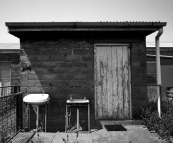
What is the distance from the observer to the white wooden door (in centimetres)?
522

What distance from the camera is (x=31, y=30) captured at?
184 inches

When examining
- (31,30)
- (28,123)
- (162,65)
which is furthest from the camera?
(162,65)

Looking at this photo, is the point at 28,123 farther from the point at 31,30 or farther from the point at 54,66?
the point at 31,30

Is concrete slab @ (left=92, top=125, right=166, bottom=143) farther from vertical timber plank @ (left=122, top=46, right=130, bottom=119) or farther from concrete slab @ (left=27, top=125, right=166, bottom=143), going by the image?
vertical timber plank @ (left=122, top=46, right=130, bottom=119)

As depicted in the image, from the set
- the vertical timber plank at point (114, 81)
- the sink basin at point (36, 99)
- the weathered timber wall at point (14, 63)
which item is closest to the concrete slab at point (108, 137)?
the sink basin at point (36, 99)

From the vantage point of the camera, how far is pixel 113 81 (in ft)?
17.2

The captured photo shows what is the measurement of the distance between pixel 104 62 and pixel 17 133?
3.23 metres

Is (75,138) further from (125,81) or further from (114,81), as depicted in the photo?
(125,81)

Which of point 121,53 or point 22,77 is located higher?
point 121,53

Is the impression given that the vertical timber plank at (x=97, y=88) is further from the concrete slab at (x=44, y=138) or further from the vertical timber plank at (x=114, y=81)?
the concrete slab at (x=44, y=138)

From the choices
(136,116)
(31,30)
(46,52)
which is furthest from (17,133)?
(136,116)

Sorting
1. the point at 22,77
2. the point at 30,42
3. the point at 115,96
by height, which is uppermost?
the point at 30,42

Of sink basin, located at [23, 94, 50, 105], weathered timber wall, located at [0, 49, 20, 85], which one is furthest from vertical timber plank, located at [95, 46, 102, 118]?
weathered timber wall, located at [0, 49, 20, 85]

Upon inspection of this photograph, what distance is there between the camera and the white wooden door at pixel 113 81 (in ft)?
17.1
